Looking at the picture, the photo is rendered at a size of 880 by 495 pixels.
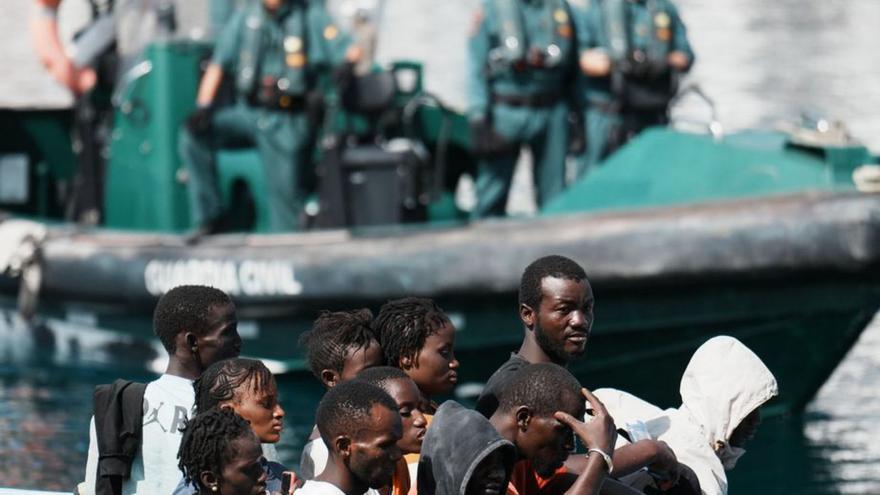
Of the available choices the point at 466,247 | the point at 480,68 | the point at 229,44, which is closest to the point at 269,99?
the point at 229,44

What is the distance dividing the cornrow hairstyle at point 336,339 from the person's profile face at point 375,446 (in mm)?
806

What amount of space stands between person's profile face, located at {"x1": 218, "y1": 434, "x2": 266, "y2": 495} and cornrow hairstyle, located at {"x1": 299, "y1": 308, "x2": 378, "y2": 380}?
33.5 inches

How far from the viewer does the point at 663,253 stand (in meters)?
9.98

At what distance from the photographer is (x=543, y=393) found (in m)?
4.58

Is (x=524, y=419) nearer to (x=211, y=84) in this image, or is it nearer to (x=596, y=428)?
(x=596, y=428)

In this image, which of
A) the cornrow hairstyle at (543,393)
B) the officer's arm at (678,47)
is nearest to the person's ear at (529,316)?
the cornrow hairstyle at (543,393)

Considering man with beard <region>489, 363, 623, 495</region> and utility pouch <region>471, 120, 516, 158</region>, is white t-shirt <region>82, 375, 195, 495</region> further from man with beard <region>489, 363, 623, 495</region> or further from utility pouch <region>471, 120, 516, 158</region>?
utility pouch <region>471, 120, 516, 158</region>

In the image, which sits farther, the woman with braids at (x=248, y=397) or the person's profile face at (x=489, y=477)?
the woman with braids at (x=248, y=397)

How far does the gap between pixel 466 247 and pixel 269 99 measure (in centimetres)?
165

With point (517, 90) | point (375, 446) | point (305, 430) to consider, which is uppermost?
point (375, 446)

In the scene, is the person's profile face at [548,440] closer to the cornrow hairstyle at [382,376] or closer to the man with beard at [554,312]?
the cornrow hairstyle at [382,376]

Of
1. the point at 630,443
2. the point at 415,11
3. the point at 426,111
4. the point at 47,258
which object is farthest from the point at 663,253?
the point at 415,11

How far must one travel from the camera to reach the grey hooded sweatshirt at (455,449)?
441 centimetres

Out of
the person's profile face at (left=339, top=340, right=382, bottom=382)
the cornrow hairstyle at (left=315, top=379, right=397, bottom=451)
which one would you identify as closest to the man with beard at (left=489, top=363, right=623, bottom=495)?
the cornrow hairstyle at (left=315, top=379, right=397, bottom=451)
